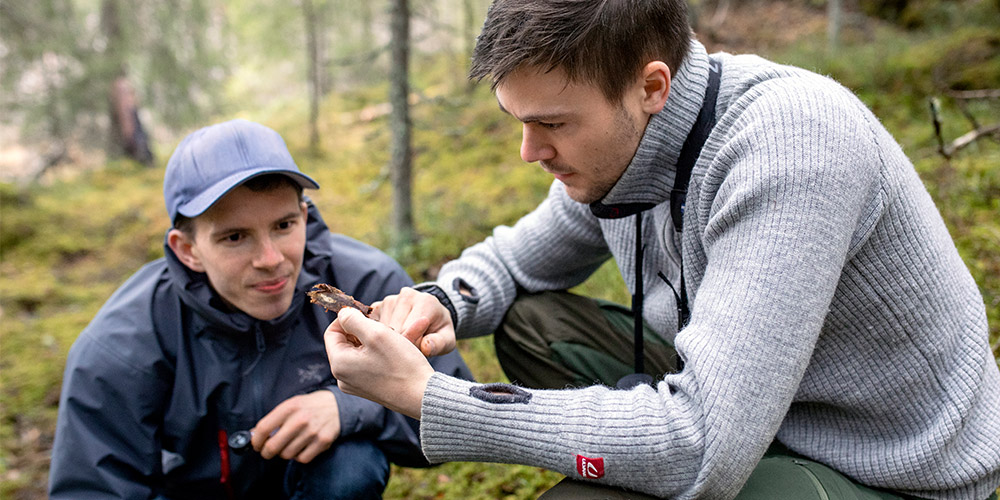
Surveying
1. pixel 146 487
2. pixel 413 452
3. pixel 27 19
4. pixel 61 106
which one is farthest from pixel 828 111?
pixel 61 106

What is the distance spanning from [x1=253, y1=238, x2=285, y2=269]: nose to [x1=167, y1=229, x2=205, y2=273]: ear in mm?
261

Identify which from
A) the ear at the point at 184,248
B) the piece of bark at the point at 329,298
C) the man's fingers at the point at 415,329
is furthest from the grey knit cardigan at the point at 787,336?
the ear at the point at 184,248

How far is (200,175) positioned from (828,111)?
81.7 inches

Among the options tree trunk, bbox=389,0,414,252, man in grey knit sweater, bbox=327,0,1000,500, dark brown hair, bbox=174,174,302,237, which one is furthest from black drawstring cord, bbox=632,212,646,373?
tree trunk, bbox=389,0,414,252

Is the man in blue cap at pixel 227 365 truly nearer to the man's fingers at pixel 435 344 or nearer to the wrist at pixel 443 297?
the wrist at pixel 443 297

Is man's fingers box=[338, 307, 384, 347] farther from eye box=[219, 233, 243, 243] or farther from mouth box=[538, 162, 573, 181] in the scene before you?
eye box=[219, 233, 243, 243]

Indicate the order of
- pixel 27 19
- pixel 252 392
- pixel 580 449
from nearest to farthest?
pixel 580 449
pixel 252 392
pixel 27 19

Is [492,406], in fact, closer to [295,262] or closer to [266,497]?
[295,262]

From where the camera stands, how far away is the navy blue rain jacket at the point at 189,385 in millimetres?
2188

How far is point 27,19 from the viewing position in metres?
9.85

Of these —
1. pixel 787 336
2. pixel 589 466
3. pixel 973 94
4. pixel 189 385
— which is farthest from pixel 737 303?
pixel 973 94

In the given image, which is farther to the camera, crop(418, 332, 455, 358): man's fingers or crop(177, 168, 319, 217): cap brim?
crop(177, 168, 319, 217): cap brim

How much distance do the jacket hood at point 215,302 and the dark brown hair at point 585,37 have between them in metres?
1.23

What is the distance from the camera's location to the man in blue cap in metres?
2.24
